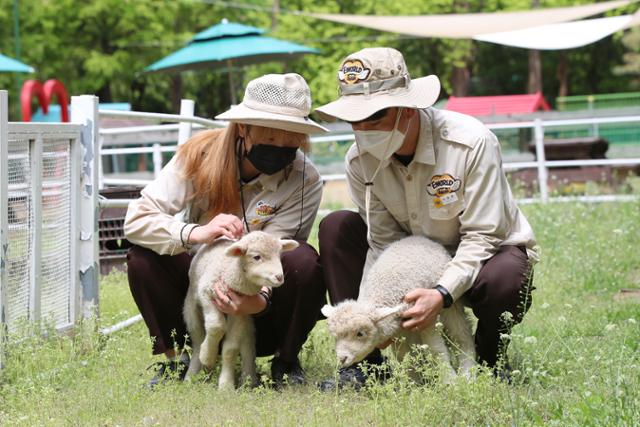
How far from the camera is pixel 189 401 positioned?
4078mm

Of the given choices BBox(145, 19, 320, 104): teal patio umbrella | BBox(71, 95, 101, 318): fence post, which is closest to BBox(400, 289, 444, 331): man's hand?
BBox(71, 95, 101, 318): fence post

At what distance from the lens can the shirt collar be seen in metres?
4.14

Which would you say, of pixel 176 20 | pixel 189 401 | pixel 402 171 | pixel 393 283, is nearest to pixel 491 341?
pixel 393 283

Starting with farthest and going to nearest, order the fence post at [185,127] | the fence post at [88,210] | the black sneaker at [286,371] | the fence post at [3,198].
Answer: the fence post at [185,127] < the fence post at [88,210] < the black sneaker at [286,371] < the fence post at [3,198]

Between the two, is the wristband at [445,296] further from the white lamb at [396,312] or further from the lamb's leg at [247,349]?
the lamb's leg at [247,349]

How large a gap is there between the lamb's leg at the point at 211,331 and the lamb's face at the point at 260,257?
0.26 metres

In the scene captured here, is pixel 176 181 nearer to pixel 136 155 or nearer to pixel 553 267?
pixel 553 267

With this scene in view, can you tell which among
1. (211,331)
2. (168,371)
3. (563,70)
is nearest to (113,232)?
(168,371)

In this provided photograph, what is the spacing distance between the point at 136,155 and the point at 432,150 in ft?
68.6

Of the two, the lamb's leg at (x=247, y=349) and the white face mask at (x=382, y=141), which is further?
the lamb's leg at (x=247, y=349)

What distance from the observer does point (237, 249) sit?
4074mm

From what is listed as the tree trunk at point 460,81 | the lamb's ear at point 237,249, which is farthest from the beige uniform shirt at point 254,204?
the tree trunk at point 460,81

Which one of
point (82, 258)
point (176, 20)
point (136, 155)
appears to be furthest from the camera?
point (176, 20)

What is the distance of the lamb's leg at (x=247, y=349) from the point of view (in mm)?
4387
